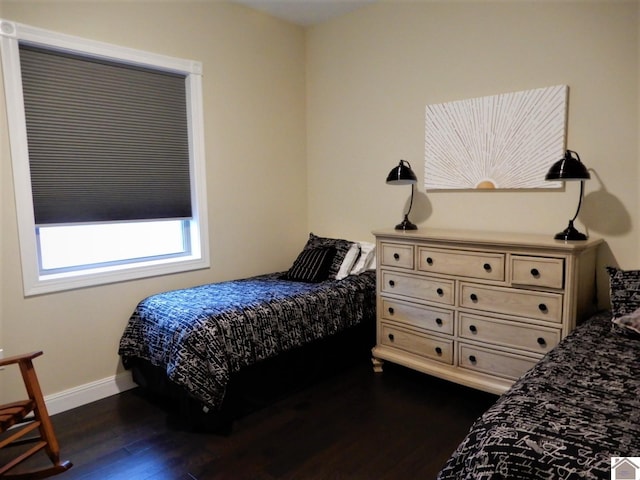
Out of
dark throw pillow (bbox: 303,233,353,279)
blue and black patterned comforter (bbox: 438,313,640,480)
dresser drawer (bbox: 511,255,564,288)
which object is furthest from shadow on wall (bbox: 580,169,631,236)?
dark throw pillow (bbox: 303,233,353,279)

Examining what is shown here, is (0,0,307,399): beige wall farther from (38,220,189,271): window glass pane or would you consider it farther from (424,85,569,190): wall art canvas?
(424,85,569,190): wall art canvas

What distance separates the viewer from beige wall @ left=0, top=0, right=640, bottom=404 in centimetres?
244

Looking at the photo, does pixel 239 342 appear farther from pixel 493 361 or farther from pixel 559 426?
pixel 559 426

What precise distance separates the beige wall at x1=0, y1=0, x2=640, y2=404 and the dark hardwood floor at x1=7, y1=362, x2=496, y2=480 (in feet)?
1.78

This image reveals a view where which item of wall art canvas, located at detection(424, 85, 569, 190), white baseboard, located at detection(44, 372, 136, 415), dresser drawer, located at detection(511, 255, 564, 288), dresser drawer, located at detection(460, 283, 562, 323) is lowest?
white baseboard, located at detection(44, 372, 136, 415)

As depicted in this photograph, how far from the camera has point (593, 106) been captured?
8.18 ft

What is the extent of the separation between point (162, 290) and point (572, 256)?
2.60 metres

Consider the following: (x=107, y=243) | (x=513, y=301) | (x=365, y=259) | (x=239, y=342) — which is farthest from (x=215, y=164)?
(x=513, y=301)

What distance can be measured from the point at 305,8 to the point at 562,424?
342 centimetres

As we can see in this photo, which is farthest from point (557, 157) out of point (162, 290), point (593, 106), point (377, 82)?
point (162, 290)

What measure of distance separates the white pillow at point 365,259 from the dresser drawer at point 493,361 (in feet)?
3.38

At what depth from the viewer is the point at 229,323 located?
245 centimetres

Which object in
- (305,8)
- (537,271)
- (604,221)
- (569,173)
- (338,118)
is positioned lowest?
(537,271)

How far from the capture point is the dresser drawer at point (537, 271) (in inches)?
88.1
